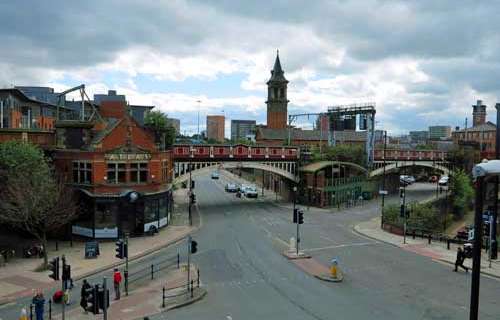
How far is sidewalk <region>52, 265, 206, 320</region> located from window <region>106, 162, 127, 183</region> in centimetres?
1438

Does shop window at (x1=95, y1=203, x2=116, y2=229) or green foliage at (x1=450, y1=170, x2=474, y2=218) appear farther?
green foliage at (x1=450, y1=170, x2=474, y2=218)

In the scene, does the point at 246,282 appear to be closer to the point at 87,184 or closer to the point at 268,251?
the point at 268,251

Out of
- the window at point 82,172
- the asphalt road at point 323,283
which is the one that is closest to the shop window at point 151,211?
the asphalt road at point 323,283

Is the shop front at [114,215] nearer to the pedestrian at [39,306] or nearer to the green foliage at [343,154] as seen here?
the pedestrian at [39,306]

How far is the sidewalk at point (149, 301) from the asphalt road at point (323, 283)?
691mm

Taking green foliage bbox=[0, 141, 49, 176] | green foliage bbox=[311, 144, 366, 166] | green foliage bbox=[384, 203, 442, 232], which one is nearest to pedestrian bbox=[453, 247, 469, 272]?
green foliage bbox=[384, 203, 442, 232]

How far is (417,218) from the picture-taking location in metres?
42.0

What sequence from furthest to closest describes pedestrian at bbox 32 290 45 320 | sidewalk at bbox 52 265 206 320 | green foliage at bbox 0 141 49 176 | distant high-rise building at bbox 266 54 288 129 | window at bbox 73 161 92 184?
1. distant high-rise building at bbox 266 54 288 129
2. window at bbox 73 161 92 184
3. green foliage at bbox 0 141 49 176
4. sidewalk at bbox 52 265 206 320
5. pedestrian at bbox 32 290 45 320

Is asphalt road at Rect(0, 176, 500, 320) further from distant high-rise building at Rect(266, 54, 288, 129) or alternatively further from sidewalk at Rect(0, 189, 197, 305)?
distant high-rise building at Rect(266, 54, 288, 129)

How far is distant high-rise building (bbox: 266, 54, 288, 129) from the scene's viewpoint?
11350 cm

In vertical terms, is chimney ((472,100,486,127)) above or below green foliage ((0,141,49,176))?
above

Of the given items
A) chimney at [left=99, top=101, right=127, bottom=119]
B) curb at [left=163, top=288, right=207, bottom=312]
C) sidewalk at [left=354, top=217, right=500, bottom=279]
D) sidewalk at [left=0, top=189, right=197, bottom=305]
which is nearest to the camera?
curb at [left=163, top=288, right=207, bottom=312]

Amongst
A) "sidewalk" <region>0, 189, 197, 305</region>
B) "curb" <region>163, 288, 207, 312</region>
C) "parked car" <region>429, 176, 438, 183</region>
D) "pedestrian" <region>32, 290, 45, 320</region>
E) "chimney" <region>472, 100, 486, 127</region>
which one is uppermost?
"chimney" <region>472, 100, 486, 127</region>

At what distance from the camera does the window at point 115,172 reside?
37.1m
